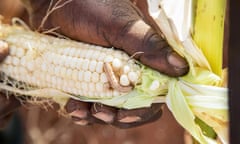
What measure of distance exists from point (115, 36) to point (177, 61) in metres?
0.11

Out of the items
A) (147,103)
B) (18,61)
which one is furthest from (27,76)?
(147,103)

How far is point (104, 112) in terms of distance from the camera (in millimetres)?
860

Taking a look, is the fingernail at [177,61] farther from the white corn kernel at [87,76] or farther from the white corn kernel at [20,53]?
the white corn kernel at [20,53]

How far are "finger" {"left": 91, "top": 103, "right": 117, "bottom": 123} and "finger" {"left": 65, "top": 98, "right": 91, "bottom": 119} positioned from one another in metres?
0.02

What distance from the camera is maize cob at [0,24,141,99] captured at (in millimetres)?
788

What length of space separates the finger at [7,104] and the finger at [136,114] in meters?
0.22

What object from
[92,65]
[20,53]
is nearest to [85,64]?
[92,65]

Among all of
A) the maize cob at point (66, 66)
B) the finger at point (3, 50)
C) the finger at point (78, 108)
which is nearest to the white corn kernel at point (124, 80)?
the maize cob at point (66, 66)

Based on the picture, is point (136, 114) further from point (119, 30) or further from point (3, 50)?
point (3, 50)

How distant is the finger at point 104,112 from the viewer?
0.86m

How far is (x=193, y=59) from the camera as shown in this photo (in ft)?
2.39

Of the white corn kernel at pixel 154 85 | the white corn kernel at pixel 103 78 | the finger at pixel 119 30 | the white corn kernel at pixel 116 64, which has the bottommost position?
the white corn kernel at pixel 154 85

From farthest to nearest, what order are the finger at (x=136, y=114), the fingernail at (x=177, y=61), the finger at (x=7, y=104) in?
the finger at (x=7, y=104), the finger at (x=136, y=114), the fingernail at (x=177, y=61)

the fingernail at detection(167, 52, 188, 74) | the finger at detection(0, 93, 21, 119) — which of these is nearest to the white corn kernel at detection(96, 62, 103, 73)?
the fingernail at detection(167, 52, 188, 74)
